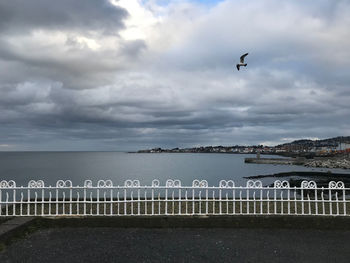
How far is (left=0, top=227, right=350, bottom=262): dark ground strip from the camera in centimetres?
553

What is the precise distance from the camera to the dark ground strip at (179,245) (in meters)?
5.53

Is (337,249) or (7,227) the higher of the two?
(7,227)

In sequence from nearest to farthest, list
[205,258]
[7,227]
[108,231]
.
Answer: [205,258] → [7,227] → [108,231]

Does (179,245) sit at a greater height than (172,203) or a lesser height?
lesser

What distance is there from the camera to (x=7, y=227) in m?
6.58

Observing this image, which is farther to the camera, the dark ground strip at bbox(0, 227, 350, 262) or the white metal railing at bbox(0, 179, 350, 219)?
the white metal railing at bbox(0, 179, 350, 219)

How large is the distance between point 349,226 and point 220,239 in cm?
355

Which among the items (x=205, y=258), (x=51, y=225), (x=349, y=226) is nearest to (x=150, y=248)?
(x=205, y=258)

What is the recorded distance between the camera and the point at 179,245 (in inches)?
245

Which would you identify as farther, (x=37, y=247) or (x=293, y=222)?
(x=293, y=222)

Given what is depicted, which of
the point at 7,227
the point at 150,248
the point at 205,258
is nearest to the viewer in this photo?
the point at 205,258

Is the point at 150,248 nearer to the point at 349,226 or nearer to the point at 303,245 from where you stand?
the point at 303,245

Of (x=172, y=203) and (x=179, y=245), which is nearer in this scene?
(x=179, y=245)

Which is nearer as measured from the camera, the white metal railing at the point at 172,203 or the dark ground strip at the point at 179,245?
the dark ground strip at the point at 179,245
